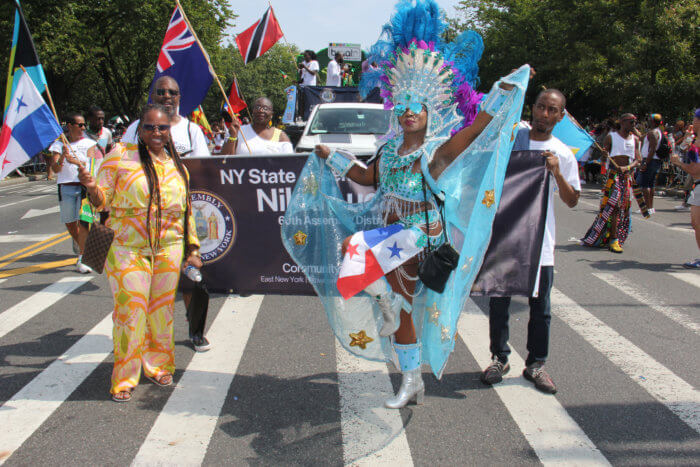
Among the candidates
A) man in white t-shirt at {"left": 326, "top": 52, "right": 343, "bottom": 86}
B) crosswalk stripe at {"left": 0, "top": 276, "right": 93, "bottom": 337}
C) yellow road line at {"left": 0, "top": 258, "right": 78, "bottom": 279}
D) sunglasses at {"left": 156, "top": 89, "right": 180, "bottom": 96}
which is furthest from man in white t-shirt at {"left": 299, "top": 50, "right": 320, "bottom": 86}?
sunglasses at {"left": 156, "top": 89, "right": 180, "bottom": 96}

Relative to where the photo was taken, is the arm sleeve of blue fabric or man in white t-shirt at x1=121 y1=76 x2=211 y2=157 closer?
the arm sleeve of blue fabric

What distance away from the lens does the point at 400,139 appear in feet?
11.8

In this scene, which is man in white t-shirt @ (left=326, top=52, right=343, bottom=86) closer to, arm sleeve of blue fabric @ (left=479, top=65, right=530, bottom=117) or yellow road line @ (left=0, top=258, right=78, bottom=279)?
yellow road line @ (left=0, top=258, right=78, bottom=279)

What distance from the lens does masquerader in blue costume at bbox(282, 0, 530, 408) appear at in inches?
134

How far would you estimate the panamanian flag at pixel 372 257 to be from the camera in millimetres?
3400

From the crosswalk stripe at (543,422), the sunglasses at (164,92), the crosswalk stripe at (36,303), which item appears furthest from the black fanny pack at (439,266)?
the crosswalk stripe at (36,303)

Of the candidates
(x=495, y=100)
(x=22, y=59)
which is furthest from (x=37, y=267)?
(x=495, y=100)

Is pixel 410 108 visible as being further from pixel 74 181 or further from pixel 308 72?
pixel 308 72

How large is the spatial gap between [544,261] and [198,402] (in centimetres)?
250

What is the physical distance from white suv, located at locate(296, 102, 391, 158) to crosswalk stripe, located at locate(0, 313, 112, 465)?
5.48 m

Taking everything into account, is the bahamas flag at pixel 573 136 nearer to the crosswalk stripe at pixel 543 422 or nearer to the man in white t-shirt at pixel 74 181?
the crosswalk stripe at pixel 543 422

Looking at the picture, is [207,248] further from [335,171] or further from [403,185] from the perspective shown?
[403,185]

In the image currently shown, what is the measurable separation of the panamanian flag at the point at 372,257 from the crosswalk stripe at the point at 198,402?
1218mm

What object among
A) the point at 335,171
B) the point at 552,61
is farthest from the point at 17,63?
the point at 552,61
